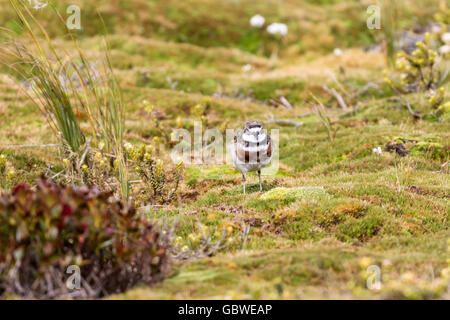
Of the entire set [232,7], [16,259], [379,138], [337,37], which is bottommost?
[16,259]

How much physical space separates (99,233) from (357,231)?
4.35 m

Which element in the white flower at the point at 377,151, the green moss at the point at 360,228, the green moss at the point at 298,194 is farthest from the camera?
the white flower at the point at 377,151

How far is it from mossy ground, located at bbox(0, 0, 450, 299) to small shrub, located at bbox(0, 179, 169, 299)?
369 millimetres

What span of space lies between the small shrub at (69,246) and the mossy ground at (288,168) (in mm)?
369

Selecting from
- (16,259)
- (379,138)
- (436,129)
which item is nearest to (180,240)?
(16,259)

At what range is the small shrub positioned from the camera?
5117 mm

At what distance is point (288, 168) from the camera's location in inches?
485

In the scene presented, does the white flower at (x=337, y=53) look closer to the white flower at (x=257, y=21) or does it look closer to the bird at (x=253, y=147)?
the white flower at (x=257, y=21)

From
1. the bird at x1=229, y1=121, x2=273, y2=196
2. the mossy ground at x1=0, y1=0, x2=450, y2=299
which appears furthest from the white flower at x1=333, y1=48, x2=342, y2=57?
the bird at x1=229, y1=121, x2=273, y2=196

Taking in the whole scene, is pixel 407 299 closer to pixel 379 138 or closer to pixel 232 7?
pixel 379 138

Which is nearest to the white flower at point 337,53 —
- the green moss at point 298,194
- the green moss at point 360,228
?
the green moss at point 298,194

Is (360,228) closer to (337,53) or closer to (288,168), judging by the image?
(288,168)

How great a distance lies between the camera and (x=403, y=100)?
1572 centimetres

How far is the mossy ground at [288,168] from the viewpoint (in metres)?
5.82
